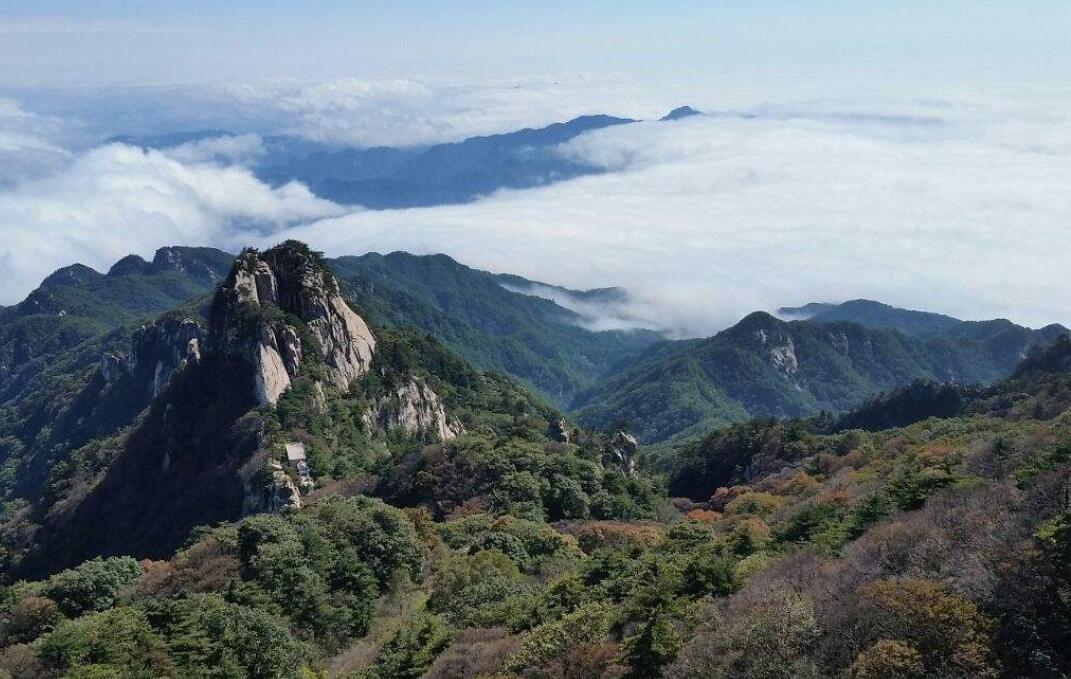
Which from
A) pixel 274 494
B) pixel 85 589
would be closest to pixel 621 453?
pixel 274 494

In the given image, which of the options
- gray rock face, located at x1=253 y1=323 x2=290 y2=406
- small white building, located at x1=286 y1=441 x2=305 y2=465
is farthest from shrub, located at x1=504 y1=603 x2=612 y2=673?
gray rock face, located at x1=253 y1=323 x2=290 y2=406

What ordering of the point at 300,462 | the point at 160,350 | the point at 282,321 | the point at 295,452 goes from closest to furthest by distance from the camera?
the point at 300,462
the point at 295,452
the point at 282,321
the point at 160,350

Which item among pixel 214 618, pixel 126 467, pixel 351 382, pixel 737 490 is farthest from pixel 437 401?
pixel 214 618

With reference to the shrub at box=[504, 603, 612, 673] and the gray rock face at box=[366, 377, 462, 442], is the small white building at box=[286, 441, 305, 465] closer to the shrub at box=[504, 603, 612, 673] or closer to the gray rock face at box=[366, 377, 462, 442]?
the gray rock face at box=[366, 377, 462, 442]

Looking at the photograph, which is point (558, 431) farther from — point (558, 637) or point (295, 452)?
point (558, 637)

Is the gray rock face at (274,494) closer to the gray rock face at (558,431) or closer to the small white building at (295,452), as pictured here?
the small white building at (295,452)

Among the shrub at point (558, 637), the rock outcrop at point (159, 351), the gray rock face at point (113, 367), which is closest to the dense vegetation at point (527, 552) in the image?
the shrub at point (558, 637)
